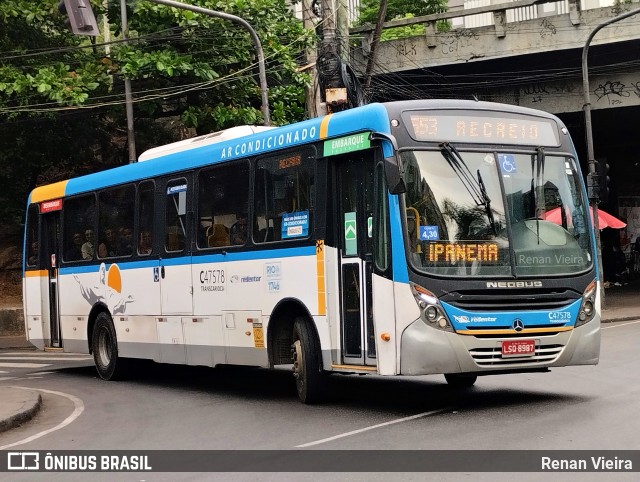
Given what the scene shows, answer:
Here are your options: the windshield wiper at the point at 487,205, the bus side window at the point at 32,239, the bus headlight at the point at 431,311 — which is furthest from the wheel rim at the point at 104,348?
the windshield wiper at the point at 487,205

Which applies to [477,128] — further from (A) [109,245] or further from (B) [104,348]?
(B) [104,348]

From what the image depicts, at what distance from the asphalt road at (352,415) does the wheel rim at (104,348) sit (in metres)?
0.46

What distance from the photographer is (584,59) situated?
1019 inches

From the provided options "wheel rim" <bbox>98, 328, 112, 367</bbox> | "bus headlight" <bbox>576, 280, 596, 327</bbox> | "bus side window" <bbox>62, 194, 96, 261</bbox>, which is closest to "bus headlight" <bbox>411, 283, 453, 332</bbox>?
"bus headlight" <bbox>576, 280, 596, 327</bbox>

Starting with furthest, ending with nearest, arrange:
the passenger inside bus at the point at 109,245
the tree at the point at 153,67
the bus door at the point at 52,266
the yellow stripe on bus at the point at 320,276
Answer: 1. the tree at the point at 153,67
2. the bus door at the point at 52,266
3. the passenger inside bus at the point at 109,245
4. the yellow stripe on bus at the point at 320,276

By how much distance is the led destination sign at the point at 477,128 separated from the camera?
1058cm

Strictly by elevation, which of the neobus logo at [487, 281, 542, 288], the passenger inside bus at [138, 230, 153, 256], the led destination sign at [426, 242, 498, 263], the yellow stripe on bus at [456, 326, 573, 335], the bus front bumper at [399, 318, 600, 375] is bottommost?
the bus front bumper at [399, 318, 600, 375]

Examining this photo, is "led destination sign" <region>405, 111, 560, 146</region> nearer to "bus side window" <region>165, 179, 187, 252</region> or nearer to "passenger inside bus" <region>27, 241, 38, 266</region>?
"bus side window" <region>165, 179, 187, 252</region>

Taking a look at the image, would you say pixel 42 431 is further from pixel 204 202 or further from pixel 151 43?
pixel 151 43

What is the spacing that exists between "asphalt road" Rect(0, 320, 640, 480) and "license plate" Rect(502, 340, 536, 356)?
1.86 ft

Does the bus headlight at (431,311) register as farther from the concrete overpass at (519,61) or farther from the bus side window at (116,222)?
the concrete overpass at (519,61)

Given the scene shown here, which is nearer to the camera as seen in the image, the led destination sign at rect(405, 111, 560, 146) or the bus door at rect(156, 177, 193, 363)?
the led destination sign at rect(405, 111, 560, 146)

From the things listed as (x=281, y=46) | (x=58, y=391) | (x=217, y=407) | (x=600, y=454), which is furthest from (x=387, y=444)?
(x=281, y=46)

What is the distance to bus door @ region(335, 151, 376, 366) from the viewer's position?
10734 mm
